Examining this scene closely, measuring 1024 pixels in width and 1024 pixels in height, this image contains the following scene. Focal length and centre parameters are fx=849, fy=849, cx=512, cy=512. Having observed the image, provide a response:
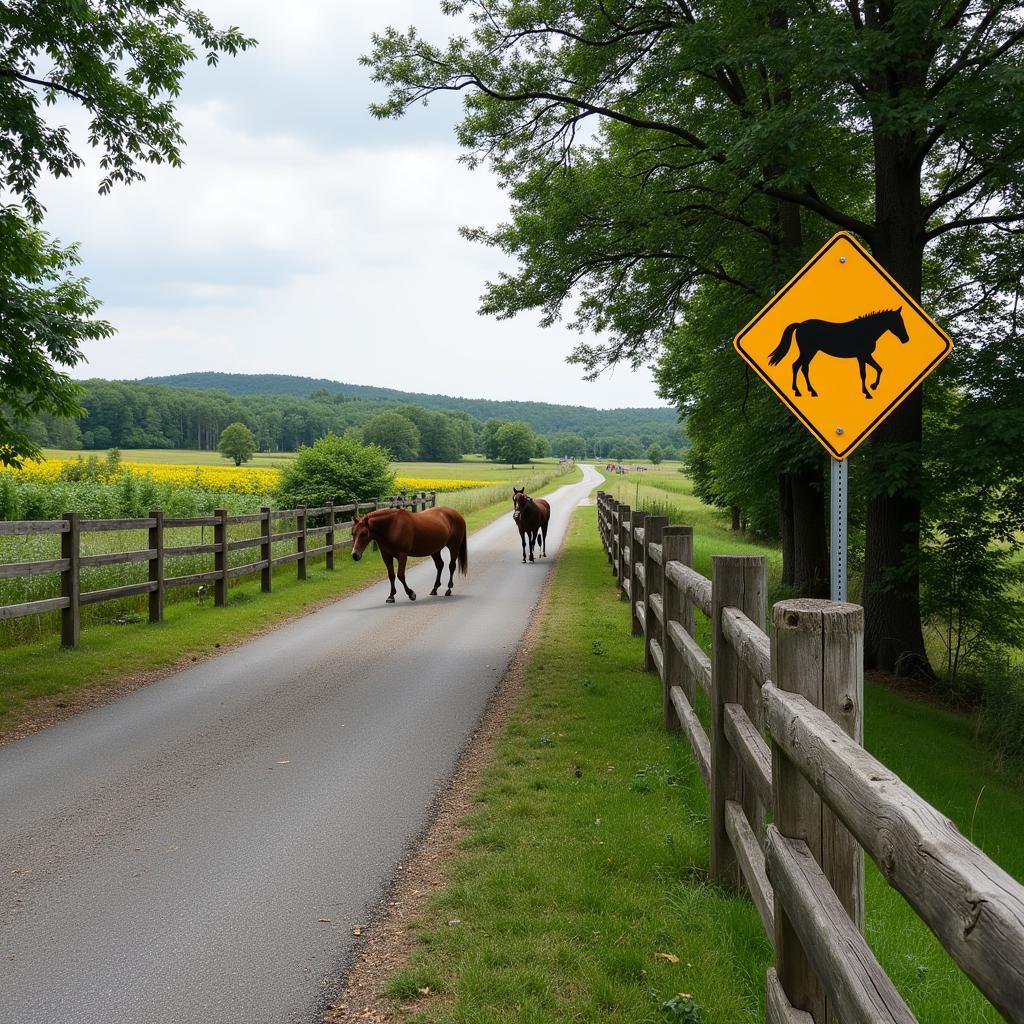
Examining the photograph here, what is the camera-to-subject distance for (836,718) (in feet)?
7.86

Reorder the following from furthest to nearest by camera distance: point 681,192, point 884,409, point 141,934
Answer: point 681,192
point 884,409
point 141,934

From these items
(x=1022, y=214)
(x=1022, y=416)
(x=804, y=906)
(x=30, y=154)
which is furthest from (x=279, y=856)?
(x=1022, y=214)

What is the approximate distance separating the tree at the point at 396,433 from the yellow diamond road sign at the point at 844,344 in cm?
12984

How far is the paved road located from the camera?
3.47 meters

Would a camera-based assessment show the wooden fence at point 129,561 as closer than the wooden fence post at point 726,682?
No

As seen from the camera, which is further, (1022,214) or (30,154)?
(1022,214)

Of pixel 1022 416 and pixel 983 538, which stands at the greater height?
pixel 1022 416

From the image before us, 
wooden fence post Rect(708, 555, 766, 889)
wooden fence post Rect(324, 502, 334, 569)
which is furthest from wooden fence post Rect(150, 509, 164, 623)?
wooden fence post Rect(708, 555, 766, 889)

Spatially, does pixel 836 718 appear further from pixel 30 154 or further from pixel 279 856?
pixel 30 154

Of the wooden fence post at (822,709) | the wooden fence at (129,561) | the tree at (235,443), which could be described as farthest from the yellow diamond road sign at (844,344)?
the tree at (235,443)

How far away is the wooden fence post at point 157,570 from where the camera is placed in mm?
12117

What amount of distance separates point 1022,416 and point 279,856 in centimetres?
843

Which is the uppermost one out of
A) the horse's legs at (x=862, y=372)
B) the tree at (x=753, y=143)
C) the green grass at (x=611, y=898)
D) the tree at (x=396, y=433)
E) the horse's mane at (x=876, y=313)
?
the tree at (x=396, y=433)

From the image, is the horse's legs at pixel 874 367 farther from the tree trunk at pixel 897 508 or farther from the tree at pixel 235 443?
the tree at pixel 235 443
